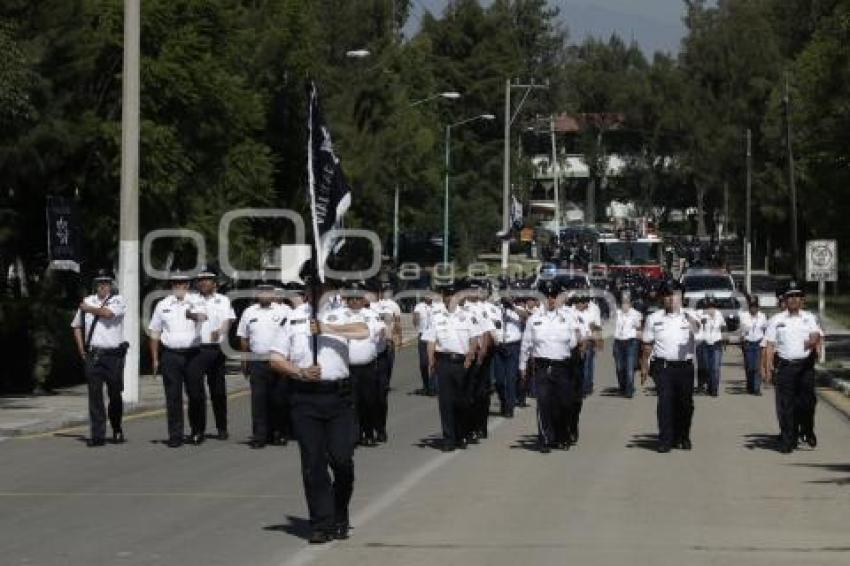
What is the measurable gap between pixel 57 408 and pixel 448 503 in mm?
10971

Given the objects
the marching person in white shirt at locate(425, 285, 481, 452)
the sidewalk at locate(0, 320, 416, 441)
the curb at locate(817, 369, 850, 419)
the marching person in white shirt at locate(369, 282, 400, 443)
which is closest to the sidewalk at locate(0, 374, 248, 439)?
the sidewalk at locate(0, 320, 416, 441)

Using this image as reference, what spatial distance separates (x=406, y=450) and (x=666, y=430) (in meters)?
2.83

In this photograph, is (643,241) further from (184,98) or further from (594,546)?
(594,546)

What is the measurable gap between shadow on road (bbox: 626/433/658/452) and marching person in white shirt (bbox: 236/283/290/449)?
3.94m

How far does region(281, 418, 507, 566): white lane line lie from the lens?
38.8 ft

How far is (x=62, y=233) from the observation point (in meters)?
25.5

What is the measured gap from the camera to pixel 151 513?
14055mm

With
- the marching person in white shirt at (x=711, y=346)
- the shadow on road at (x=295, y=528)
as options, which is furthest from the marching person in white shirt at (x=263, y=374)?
the marching person in white shirt at (x=711, y=346)

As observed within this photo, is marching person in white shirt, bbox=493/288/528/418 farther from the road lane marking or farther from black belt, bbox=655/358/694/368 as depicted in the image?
the road lane marking

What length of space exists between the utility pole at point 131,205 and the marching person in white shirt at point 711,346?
9498 millimetres

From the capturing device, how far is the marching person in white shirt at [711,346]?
29.4m

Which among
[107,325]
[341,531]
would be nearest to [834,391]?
[107,325]

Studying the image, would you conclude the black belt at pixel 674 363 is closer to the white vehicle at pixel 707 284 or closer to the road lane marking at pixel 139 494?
the road lane marking at pixel 139 494

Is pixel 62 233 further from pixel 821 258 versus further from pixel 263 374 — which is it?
pixel 821 258
